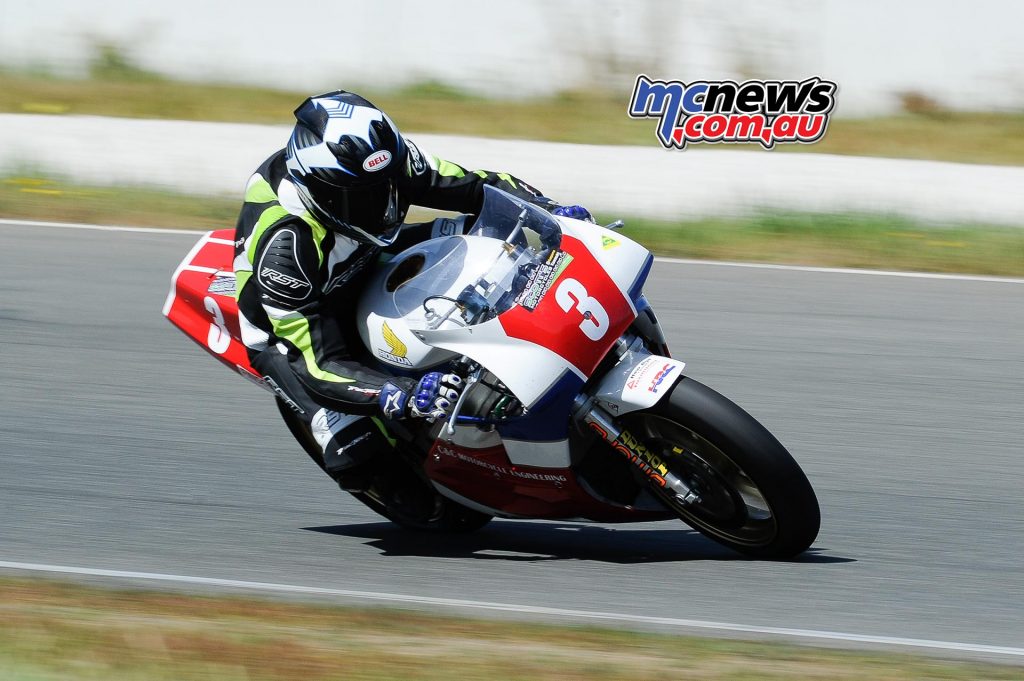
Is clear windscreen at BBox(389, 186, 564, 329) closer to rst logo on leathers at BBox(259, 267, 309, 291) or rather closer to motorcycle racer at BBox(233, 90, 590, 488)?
motorcycle racer at BBox(233, 90, 590, 488)

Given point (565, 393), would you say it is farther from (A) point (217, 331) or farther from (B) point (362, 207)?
(A) point (217, 331)

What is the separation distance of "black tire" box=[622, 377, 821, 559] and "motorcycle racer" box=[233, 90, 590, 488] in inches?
27.1

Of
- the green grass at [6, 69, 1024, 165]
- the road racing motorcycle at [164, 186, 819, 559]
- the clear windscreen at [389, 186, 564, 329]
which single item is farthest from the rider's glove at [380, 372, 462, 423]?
the green grass at [6, 69, 1024, 165]

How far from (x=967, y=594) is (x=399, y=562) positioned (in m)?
1.90

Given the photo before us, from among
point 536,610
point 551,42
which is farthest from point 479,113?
point 536,610

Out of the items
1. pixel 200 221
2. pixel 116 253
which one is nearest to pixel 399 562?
pixel 116 253

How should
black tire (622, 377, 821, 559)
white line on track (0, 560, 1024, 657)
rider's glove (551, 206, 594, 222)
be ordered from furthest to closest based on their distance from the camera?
rider's glove (551, 206, 594, 222) → black tire (622, 377, 821, 559) → white line on track (0, 560, 1024, 657)

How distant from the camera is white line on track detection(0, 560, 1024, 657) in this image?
418cm

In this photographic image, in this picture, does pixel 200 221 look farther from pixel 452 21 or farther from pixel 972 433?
pixel 972 433

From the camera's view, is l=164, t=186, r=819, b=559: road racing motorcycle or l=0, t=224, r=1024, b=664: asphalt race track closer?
l=164, t=186, r=819, b=559: road racing motorcycle

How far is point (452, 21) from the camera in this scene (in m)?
13.6

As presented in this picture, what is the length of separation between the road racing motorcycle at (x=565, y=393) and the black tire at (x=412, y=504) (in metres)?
0.31

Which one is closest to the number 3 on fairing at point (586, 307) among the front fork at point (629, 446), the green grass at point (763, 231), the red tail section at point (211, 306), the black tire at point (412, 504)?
the front fork at point (629, 446)

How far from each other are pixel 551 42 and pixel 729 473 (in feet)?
31.8
